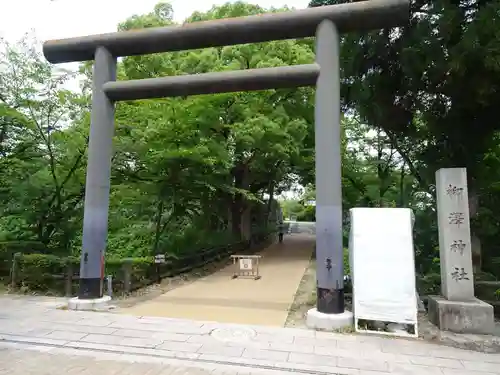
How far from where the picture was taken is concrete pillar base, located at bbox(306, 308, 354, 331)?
6312mm

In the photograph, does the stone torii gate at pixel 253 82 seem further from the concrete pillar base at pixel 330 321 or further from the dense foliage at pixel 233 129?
the dense foliage at pixel 233 129

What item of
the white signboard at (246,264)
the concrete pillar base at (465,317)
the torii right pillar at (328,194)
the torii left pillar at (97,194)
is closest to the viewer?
the concrete pillar base at (465,317)

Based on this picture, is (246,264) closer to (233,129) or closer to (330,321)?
(233,129)

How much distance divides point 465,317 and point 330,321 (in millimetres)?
2328

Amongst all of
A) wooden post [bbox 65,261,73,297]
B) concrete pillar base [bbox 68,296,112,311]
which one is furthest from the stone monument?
wooden post [bbox 65,261,73,297]

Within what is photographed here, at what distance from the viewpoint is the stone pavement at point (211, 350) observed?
4660 millimetres

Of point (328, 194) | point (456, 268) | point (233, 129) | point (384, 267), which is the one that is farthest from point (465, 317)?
point (233, 129)

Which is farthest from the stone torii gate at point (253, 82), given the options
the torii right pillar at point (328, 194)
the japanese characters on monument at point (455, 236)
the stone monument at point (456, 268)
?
the japanese characters on monument at point (455, 236)

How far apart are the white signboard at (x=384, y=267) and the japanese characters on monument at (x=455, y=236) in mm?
848

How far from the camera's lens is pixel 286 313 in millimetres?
7449

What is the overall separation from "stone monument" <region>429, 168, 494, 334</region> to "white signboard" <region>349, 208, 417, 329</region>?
31.5 inches

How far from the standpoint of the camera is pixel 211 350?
5.23m

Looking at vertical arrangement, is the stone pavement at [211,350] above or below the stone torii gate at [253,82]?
below

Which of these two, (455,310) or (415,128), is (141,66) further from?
(455,310)
